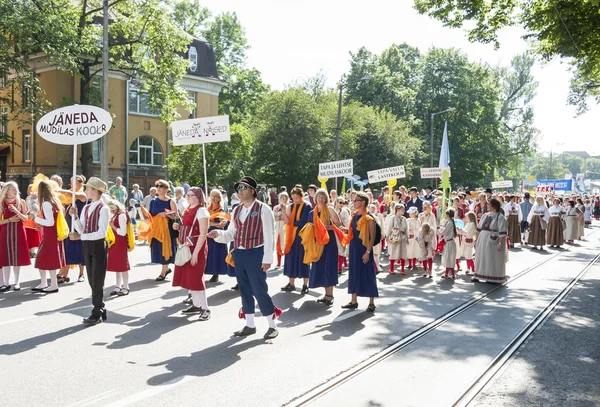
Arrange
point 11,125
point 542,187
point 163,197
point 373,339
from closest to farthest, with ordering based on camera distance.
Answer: point 373,339 < point 163,197 < point 11,125 < point 542,187

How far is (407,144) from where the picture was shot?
45.2 meters

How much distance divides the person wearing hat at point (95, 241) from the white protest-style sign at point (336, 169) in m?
Result: 12.6

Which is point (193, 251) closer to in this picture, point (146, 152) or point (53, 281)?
point (53, 281)

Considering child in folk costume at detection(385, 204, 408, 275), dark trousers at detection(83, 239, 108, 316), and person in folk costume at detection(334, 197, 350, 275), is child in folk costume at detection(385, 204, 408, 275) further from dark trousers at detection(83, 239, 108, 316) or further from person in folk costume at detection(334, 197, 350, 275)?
dark trousers at detection(83, 239, 108, 316)

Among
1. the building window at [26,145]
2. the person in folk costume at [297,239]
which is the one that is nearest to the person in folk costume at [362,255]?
the person in folk costume at [297,239]

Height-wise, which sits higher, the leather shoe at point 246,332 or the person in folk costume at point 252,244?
the person in folk costume at point 252,244

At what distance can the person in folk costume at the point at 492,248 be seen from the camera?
39.7 ft

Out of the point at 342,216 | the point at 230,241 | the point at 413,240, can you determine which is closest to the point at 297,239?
the point at 342,216

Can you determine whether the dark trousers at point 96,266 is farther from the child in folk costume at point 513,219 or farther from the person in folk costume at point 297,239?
the child in folk costume at point 513,219

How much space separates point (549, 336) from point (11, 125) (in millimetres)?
38645

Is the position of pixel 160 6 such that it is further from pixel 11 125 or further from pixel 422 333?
pixel 422 333

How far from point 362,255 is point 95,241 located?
3.89 metres

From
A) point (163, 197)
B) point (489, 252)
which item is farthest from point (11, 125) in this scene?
point (489, 252)

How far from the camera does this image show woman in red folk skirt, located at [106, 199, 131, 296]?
9445mm
